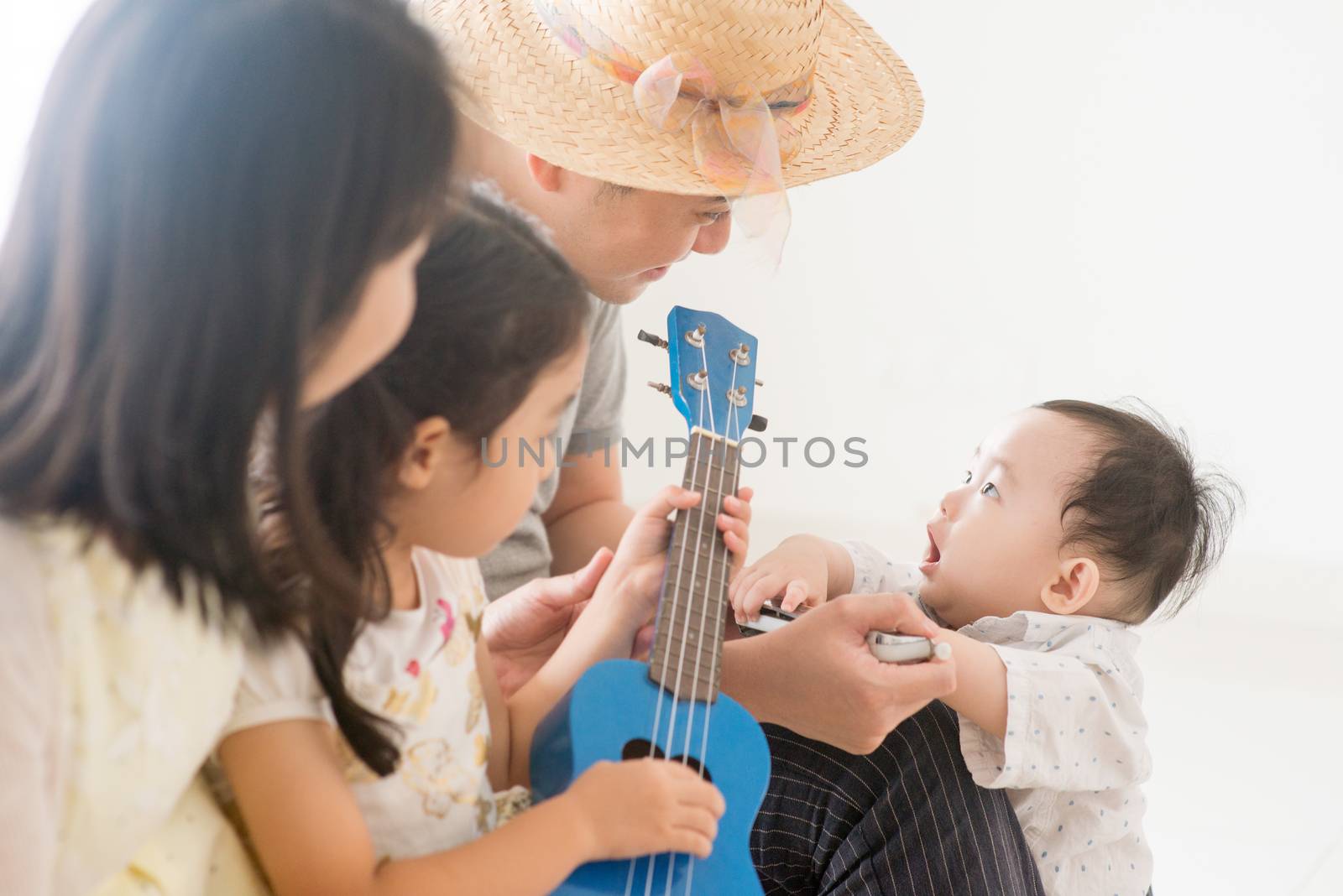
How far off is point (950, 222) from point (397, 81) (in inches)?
95.5

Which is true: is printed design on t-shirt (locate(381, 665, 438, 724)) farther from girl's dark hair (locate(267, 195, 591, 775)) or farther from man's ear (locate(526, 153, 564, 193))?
man's ear (locate(526, 153, 564, 193))

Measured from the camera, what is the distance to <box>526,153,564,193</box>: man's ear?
132 centimetres

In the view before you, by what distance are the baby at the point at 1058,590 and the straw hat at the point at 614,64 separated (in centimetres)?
43

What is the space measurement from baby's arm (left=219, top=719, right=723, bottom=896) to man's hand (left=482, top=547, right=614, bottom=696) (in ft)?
1.09

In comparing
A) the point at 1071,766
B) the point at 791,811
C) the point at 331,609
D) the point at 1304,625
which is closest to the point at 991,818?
the point at 1071,766

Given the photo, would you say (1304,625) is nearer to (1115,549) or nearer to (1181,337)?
(1181,337)

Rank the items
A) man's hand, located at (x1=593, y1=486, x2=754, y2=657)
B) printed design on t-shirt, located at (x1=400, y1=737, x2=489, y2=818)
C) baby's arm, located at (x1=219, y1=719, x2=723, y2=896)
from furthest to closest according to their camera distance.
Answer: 1. man's hand, located at (x1=593, y1=486, x2=754, y2=657)
2. printed design on t-shirt, located at (x1=400, y1=737, x2=489, y2=818)
3. baby's arm, located at (x1=219, y1=719, x2=723, y2=896)

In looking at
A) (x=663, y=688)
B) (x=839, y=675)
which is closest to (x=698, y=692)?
(x=663, y=688)

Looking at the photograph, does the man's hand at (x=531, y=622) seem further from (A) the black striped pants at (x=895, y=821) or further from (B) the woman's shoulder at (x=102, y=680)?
(B) the woman's shoulder at (x=102, y=680)

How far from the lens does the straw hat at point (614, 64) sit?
44.8 inches

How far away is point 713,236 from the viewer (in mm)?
1343

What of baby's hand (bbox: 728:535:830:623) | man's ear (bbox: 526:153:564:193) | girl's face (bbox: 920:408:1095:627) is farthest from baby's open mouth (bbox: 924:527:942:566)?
man's ear (bbox: 526:153:564:193)

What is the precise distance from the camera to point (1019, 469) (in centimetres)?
133

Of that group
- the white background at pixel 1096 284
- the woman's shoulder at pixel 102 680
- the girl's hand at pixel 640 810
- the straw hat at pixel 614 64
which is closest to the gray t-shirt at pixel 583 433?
the straw hat at pixel 614 64
